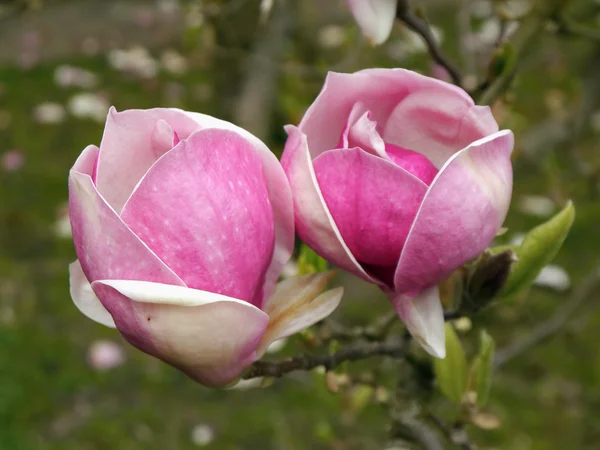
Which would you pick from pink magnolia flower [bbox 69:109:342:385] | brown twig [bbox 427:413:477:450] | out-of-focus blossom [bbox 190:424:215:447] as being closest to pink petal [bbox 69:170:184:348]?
pink magnolia flower [bbox 69:109:342:385]

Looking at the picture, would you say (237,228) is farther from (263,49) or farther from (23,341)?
(23,341)

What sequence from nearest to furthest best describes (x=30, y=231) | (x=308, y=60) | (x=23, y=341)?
(x=308, y=60) < (x=23, y=341) < (x=30, y=231)

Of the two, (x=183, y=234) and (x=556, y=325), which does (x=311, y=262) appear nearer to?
(x=183, y=234)

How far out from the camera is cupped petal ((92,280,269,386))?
0.36m

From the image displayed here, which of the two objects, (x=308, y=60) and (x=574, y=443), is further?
(x=308, y=60)

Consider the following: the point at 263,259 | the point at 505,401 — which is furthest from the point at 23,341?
the point at 263,259

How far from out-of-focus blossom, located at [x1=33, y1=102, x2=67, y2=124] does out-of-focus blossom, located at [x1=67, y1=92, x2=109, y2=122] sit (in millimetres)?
61

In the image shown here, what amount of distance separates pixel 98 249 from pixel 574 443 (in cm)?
203

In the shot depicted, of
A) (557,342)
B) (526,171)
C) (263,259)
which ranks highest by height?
(263,259)

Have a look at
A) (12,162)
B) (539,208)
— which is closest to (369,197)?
(539,208)

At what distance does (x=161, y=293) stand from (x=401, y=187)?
5.8 inches

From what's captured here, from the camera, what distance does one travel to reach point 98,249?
14.7 inches

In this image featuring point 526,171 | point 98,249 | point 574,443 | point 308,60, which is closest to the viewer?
point 98,249

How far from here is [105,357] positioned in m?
2.35
